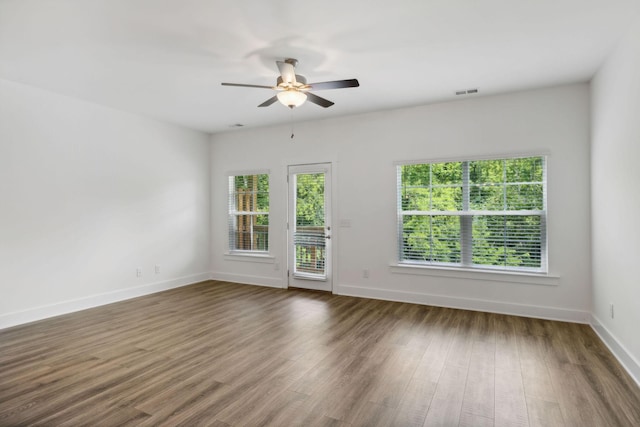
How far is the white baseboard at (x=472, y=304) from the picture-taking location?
4.15m

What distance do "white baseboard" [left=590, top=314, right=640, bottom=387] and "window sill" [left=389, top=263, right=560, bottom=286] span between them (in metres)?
0.61

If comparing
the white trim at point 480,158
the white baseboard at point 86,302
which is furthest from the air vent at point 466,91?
the white baseboard at point 86,302

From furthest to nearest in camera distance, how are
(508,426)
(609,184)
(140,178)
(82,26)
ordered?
(140,178) → (609,184) → (82,26) → (508,426)

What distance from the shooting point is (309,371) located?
9.37 ft

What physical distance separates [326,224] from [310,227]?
1.07 feet

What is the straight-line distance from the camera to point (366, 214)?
5.36 m

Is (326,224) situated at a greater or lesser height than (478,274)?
greater

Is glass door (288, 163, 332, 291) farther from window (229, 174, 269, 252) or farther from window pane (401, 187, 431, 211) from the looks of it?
window pane (401, 187, 431, 211)

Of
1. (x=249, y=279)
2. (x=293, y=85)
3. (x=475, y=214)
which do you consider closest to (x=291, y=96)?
(x=293, y=85)

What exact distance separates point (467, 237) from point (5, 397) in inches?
191

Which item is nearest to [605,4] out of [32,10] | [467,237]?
[467,237]

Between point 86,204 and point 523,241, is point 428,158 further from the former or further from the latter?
point 86,204

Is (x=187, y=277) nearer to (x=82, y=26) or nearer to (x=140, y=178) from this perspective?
(x=140, y=178)

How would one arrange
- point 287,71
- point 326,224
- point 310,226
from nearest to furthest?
point 287,71 → point 326,224 → point 310,226
